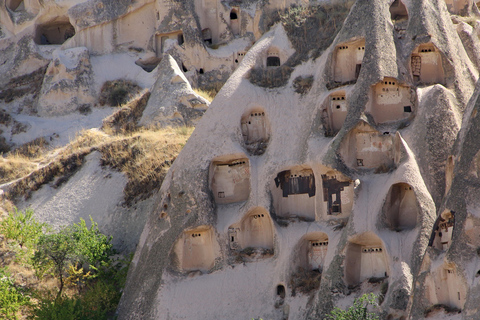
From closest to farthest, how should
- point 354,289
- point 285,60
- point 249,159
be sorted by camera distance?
point 354,289 < point 249,159 < point 285,60

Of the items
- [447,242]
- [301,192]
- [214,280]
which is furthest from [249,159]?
[447,242]

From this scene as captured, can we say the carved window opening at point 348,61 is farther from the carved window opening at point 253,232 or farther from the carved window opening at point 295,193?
the carved window opening at point 253,232

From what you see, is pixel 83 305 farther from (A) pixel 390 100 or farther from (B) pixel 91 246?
(A) pixel 390 100

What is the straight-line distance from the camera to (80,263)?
106 ft

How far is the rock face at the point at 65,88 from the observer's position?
144 ft

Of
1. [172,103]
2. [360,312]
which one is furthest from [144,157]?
[360,312]

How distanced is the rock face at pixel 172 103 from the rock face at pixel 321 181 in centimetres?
614

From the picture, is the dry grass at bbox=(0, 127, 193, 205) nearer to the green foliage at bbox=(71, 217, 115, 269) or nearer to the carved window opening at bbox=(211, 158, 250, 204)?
the green foliage at bbox=(71, 217, 115, 269)

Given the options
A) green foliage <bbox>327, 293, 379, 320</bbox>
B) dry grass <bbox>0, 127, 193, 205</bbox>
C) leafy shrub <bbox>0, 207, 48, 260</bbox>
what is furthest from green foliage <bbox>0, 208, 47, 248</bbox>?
green foliage <bbox>327, 293, 379, 320</bbox>

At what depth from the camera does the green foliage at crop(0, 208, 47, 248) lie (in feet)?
106

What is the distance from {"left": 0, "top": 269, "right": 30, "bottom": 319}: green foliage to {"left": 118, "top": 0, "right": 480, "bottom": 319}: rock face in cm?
329

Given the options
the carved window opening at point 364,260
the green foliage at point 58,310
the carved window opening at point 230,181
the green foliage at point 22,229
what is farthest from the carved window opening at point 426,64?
the green foliage at point 22,229

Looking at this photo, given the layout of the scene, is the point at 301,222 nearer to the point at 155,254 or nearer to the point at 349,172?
the point at 349,172

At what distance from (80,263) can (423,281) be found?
1272 centimetres
